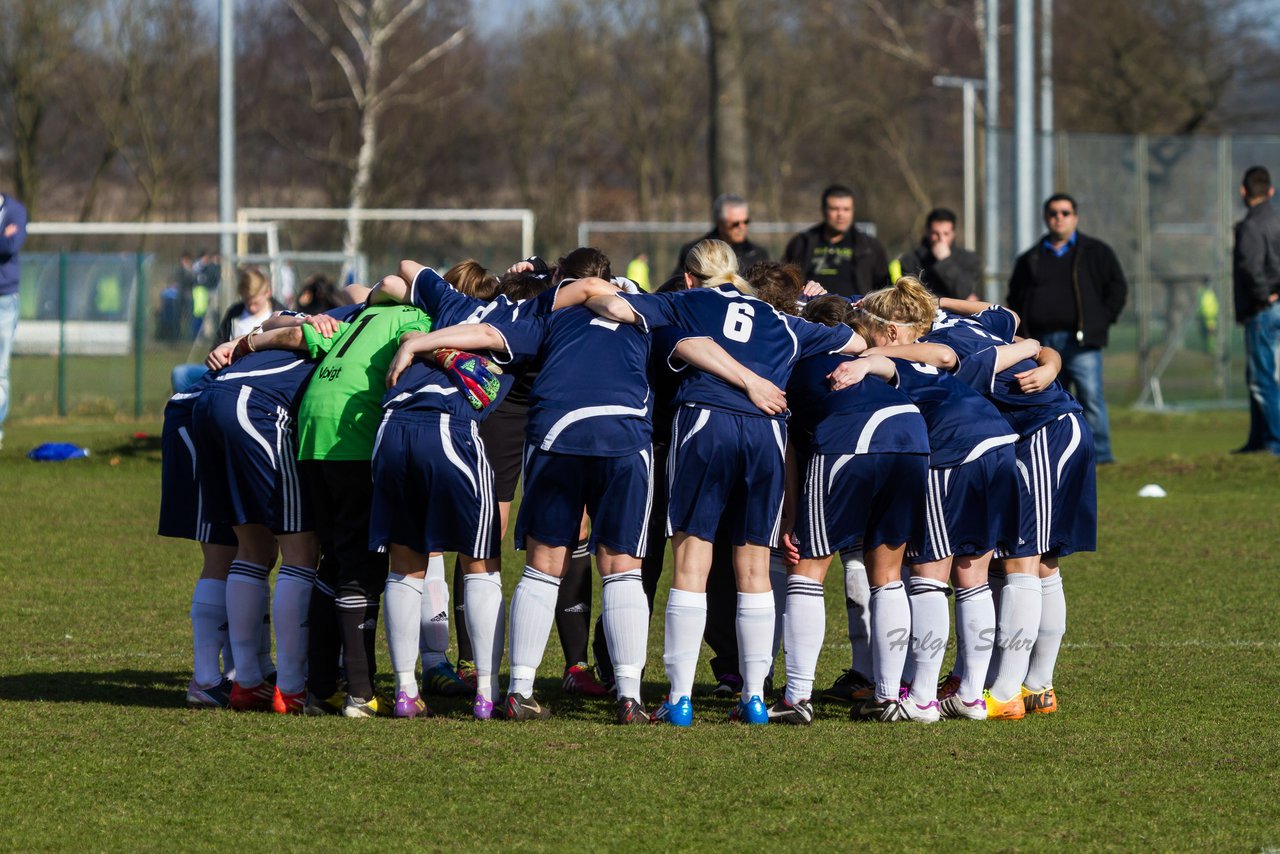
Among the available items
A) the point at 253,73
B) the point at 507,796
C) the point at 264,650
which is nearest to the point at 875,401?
the point at 507,796

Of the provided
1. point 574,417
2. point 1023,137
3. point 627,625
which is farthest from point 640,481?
point 1023,137

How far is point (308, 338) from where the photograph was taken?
6.41m

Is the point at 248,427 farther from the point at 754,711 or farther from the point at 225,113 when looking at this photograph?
the point at 225,113

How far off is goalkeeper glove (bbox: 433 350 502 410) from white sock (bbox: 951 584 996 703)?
190cm

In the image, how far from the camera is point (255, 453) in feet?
20.5

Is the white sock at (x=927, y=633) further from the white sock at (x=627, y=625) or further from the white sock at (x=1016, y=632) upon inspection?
the white sock at (x=627, y=625)

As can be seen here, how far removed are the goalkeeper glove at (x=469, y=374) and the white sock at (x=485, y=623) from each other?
2.15 ft

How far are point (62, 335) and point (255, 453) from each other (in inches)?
591

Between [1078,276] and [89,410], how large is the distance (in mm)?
11866

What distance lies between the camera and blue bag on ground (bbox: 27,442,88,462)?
14823mm

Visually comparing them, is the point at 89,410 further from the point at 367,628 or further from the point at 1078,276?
the point at 367,628

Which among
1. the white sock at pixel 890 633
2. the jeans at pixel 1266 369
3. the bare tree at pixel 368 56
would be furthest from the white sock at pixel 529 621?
the bare tree at pixel 368 56

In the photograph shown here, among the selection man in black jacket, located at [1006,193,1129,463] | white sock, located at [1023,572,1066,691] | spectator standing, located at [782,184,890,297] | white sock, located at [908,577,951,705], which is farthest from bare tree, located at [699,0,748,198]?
white sock, located at [908,577,951,705]

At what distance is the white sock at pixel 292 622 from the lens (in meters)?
6.30
